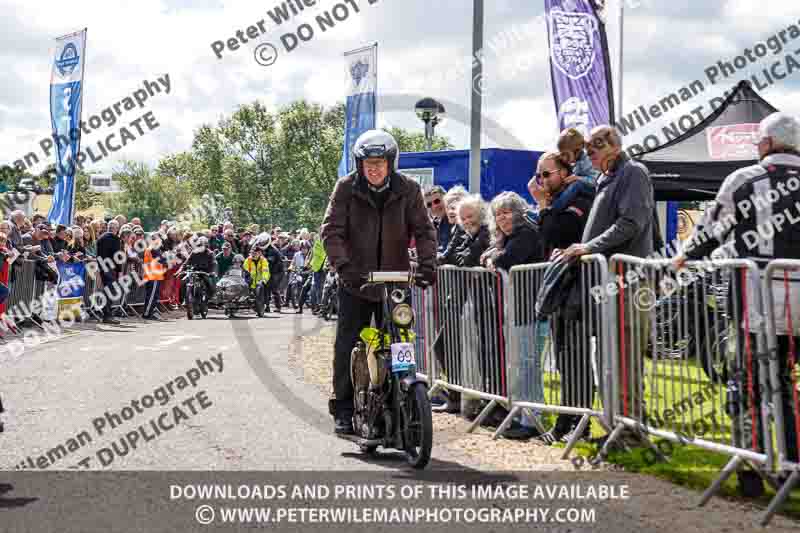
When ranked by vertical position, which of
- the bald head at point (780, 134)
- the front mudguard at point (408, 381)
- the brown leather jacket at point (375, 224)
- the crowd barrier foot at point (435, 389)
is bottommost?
the crowd barrier foot at point (435, 389)

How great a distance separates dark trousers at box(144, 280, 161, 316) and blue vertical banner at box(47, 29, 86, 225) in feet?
7.79

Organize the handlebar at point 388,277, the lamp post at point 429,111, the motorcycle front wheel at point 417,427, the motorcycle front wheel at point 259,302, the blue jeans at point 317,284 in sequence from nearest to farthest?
the motorcycle front wheel at point 417,427
the handlebar at point 388,277
the lamp post at point 429,111
the motorcycle front wheel at point 259,302
the blue jeans at point 317,284

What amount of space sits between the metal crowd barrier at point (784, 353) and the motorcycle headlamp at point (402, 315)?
2345 millimetres

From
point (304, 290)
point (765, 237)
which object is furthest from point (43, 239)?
point (765, 237)

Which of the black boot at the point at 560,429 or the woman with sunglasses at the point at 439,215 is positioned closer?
the black boot at the point at 560,429

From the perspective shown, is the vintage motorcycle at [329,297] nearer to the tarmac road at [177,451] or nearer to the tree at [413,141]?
the tarmac road at [177,451]

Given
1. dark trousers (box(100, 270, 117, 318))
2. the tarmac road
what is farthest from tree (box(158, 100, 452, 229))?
the tarmac road

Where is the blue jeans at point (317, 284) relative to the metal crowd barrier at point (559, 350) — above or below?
above

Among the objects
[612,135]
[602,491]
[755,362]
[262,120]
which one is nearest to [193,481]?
[602,491]

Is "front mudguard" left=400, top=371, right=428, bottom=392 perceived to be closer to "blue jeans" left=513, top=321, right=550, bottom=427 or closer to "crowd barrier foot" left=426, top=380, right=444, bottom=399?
"blue jeans" left=513, top=321, right=550, bottom=427

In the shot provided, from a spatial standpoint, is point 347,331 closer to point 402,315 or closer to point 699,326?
point 402,315

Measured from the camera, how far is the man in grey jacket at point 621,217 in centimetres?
650

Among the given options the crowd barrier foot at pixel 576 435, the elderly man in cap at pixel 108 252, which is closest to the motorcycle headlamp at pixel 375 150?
the crowd barrier foot at pixel 576 435

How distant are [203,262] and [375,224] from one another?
660 inches
